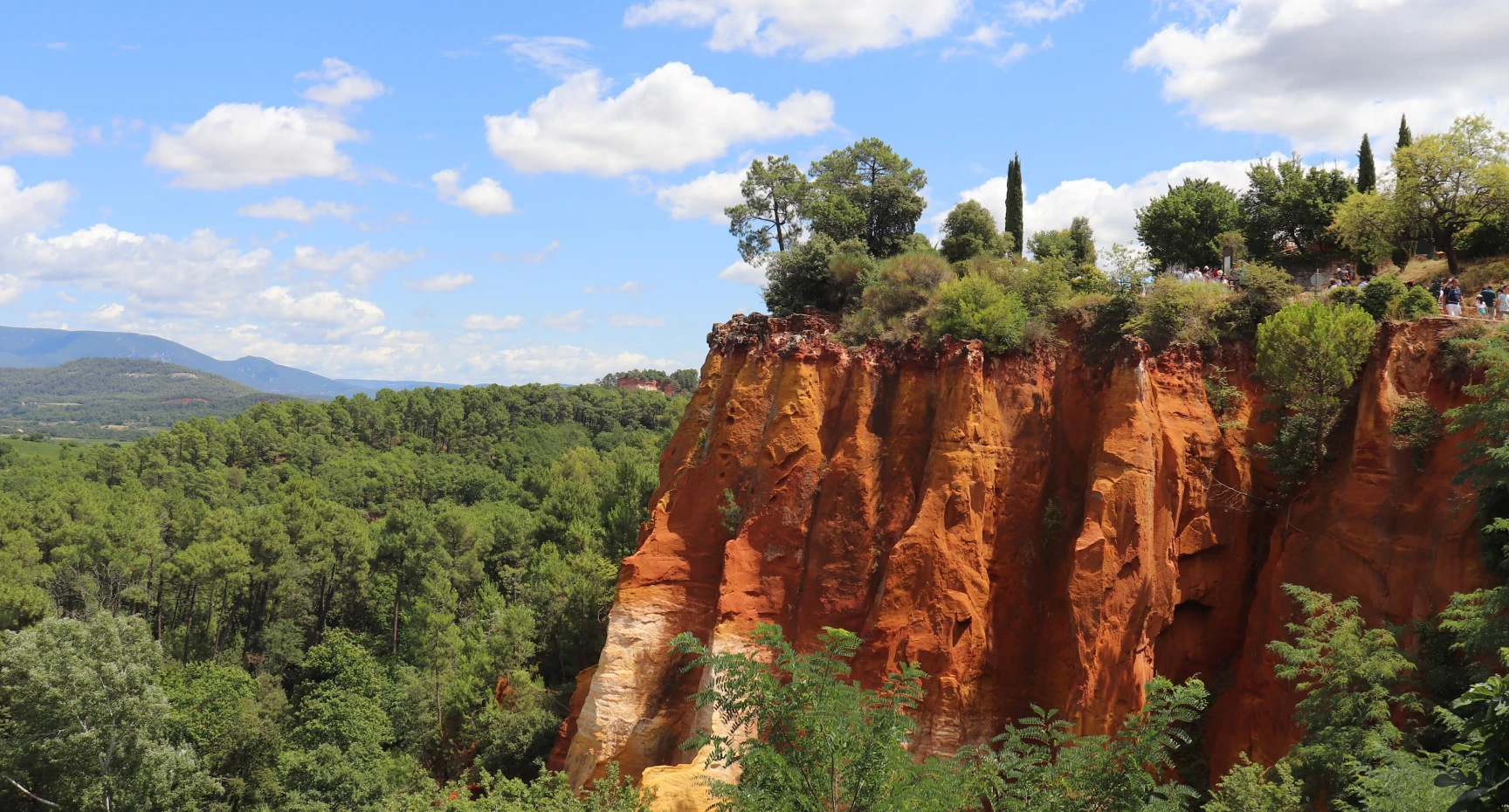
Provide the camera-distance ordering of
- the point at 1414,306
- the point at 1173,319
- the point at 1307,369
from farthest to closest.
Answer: the point at 1173,319, the point at 1414,306, the point at 1307,369

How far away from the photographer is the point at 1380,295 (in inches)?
885

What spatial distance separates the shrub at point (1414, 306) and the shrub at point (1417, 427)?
2386 mm

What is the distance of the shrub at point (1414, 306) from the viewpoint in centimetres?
2158

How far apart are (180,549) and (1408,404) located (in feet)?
185

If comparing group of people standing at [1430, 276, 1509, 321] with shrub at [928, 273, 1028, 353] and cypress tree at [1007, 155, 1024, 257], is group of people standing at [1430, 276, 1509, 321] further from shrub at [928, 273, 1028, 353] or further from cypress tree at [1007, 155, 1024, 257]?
cypress tree at [1007, 155, 1024, 257]

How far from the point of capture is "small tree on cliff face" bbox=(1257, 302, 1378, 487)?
20.8 meters

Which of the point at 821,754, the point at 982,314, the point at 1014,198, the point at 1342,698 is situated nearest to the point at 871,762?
the point at 821,754

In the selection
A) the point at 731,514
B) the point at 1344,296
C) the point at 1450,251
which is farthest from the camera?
the point at 731,514

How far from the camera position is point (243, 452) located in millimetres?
85812

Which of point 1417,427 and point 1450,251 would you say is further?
point 1450,251

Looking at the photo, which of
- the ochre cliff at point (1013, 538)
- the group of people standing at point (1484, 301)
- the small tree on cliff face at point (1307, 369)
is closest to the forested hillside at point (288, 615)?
the ochre cliff at point (1013, 538)

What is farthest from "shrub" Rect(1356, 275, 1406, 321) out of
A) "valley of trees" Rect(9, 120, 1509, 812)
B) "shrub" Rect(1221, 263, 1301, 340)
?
"shrub" Rect(1221, 263, 1301, 340)

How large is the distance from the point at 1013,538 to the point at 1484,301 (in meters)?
11.7

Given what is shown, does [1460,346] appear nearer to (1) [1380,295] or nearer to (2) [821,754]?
(1) [1380,295]
